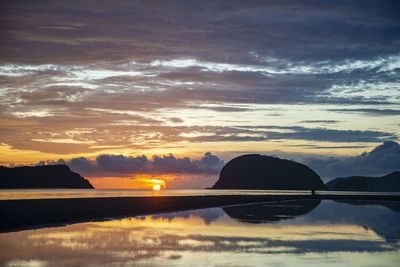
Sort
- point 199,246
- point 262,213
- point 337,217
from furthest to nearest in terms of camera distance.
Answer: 1. point 262,213
2. point 337,217
3. point 199,246

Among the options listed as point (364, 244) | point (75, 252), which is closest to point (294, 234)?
point (364, 244)

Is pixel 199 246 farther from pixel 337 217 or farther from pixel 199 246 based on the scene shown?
pixel 337 217

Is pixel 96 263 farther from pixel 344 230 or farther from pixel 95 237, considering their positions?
pixel 344 230

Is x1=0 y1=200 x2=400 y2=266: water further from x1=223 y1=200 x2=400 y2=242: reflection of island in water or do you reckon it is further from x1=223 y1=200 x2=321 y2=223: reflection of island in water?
x1=223 y1=200 x2=321 y2=223: reflection of island in water

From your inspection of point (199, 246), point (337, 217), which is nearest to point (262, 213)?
point (337, 217)

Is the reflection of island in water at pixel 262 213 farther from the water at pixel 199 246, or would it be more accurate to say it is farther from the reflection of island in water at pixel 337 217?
the water at pixel 199 246

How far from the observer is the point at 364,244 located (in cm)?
2533

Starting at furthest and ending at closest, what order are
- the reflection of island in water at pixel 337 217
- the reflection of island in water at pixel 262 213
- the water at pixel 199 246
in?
the reflection of island in water at pixel 262 213
the reflection of island in water at pixel 337 217
the water at pixel 199 246

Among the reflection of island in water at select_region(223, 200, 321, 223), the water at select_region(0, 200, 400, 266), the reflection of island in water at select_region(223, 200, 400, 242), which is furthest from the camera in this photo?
the reflection of island in water at select_region(223, 200, 321, 223)

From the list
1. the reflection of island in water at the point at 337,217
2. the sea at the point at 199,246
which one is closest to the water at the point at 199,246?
the sea at the point at 199,246

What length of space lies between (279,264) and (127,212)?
3295cm

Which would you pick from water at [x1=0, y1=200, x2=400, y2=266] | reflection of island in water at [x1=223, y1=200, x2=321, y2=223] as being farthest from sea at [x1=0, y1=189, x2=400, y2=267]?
reflection of island in water at [x1=223, y1=200, x2=321, y2=223]

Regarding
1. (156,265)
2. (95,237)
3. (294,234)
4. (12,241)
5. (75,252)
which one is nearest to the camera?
(156,265)

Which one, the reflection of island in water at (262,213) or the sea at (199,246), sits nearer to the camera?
the sea at (199,246)
